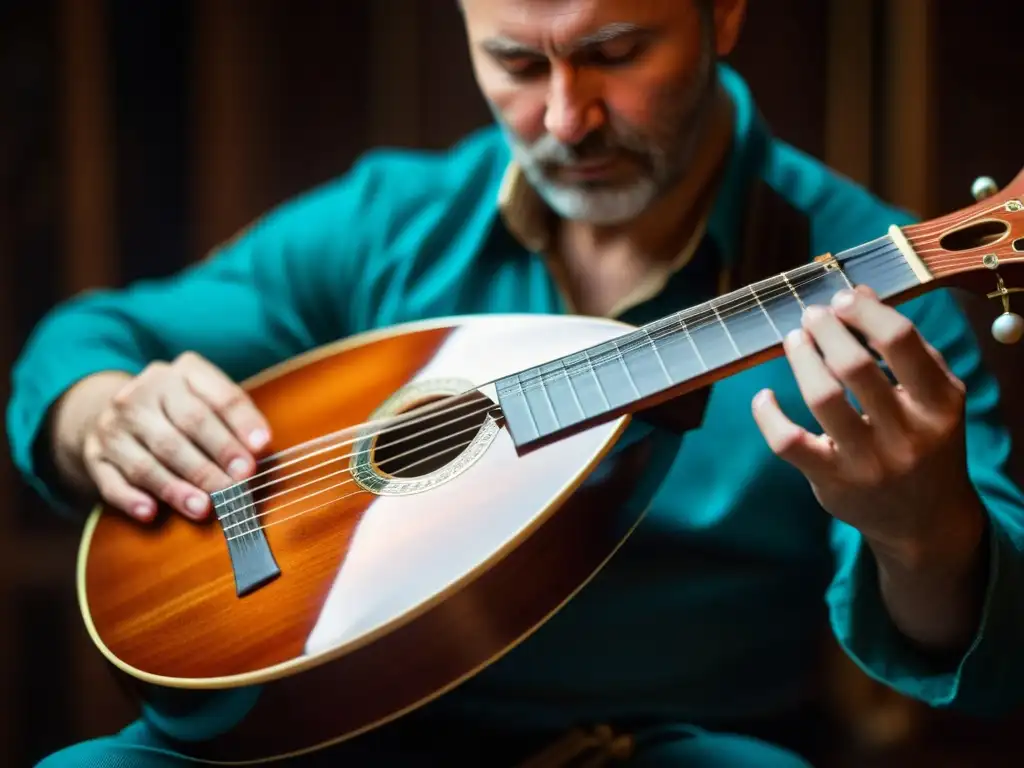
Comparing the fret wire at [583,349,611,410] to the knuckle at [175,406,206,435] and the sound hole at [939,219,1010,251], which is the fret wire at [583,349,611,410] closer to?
the sound hole at [939,219,1010,251]

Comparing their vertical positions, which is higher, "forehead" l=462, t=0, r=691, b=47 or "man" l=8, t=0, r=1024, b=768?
"forehead" l=462, t=0, r=691, b=47

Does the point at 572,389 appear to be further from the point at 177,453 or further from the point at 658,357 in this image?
the point at 177,453

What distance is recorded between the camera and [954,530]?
0.70 metres

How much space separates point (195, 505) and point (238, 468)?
47mm

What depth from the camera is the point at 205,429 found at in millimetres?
898

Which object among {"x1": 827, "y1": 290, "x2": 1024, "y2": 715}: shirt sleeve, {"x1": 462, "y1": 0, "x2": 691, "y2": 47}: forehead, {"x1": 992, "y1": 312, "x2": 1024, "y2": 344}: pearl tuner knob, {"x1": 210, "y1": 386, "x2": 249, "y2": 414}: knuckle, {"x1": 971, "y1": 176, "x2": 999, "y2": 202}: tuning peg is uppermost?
{"x1": 462, "y1": 0, "x2": 691, "y2": 47}: forehead

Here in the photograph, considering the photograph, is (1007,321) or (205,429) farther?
(205,429)

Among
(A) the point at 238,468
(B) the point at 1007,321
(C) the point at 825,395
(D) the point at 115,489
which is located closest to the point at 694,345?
(C) the point at 825,395

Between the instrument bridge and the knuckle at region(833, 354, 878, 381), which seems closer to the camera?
the knuckle at region(833, 354, 878, 381)

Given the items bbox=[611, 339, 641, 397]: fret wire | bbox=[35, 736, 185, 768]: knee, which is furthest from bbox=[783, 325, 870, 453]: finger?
bbox=[35, 736, 185, 768]: knee

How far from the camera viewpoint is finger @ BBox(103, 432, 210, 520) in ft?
2.80

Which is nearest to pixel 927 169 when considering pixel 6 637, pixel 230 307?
pixel 230 307

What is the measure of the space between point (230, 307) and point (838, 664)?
82 cm

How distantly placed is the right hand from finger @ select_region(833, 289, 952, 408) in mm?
519
